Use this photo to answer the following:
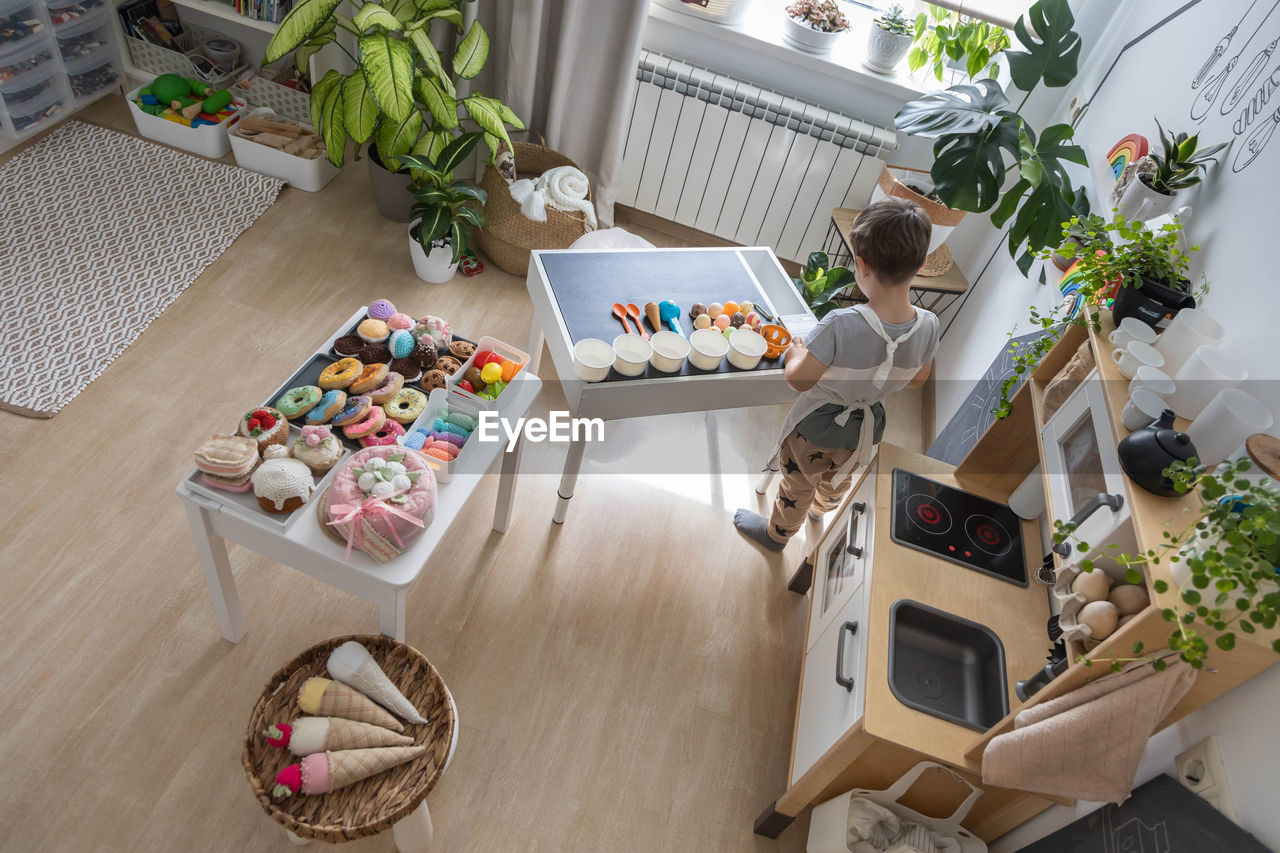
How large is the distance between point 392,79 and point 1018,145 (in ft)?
7.23

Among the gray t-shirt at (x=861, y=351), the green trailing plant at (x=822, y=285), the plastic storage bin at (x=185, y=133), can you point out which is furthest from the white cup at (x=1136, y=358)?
the plastic storage bin at (x=185, y=133)

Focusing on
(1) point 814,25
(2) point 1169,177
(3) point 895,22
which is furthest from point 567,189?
(2) point 1169,177

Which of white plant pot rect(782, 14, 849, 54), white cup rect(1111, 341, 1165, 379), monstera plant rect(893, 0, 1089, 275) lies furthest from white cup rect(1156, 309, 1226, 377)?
white plant pot rect(782, 14, 849, 54)

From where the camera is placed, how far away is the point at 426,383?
207 centimetres

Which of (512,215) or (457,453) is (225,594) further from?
(512,215)

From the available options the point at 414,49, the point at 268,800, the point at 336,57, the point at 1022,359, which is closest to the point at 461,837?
the point at 268,800

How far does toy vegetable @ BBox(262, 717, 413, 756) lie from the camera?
1.62m

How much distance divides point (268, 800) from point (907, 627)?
1.48 metres

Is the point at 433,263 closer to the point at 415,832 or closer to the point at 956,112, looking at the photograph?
the point at 956,112

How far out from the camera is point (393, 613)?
181 centimetres

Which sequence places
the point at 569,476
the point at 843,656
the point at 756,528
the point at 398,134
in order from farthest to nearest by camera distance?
the point at 398,134 → the point at 756,528 → the point at 569,476 → the point at 843,656

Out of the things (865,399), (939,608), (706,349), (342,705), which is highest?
(865,399)

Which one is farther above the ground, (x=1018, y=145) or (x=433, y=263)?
(x=1018, y=145)

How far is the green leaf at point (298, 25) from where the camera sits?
2.86 m
